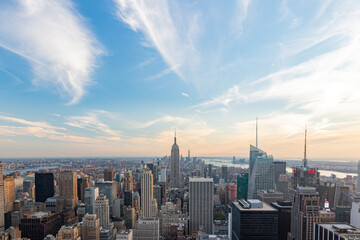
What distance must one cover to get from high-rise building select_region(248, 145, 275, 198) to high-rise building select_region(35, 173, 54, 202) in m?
38.7

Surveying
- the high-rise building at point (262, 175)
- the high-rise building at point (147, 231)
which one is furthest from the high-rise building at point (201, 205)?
the high-rise building at point (262, 175)

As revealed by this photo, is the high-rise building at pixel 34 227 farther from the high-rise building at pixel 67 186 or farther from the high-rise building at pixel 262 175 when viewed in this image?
the high-rise building at pixel 262 175

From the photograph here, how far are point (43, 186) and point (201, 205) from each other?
30523 millimetres

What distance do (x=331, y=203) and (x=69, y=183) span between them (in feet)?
144

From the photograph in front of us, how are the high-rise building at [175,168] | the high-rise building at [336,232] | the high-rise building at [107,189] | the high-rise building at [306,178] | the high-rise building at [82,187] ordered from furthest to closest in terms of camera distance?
the high-rise building at [175,168]
the high-rise building at [82,187]
the high-rise building at [107,189]
the high-rise building at [306,178]
the high-rise building at [336,232]

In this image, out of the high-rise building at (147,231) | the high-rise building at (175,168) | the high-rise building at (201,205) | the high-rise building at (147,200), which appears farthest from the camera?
the high-rise building at (175,168)

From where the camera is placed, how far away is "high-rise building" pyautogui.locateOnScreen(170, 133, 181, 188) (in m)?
70.4

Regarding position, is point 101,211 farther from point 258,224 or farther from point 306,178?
point 306,178

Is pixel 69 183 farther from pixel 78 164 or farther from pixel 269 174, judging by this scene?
pixel 269 174

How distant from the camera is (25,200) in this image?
38281mm

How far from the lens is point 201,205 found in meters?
34.6

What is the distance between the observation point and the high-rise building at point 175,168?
231ft

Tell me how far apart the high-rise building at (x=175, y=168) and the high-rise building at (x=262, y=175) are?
3164cm

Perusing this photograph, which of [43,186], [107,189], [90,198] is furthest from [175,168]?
[43,186]
